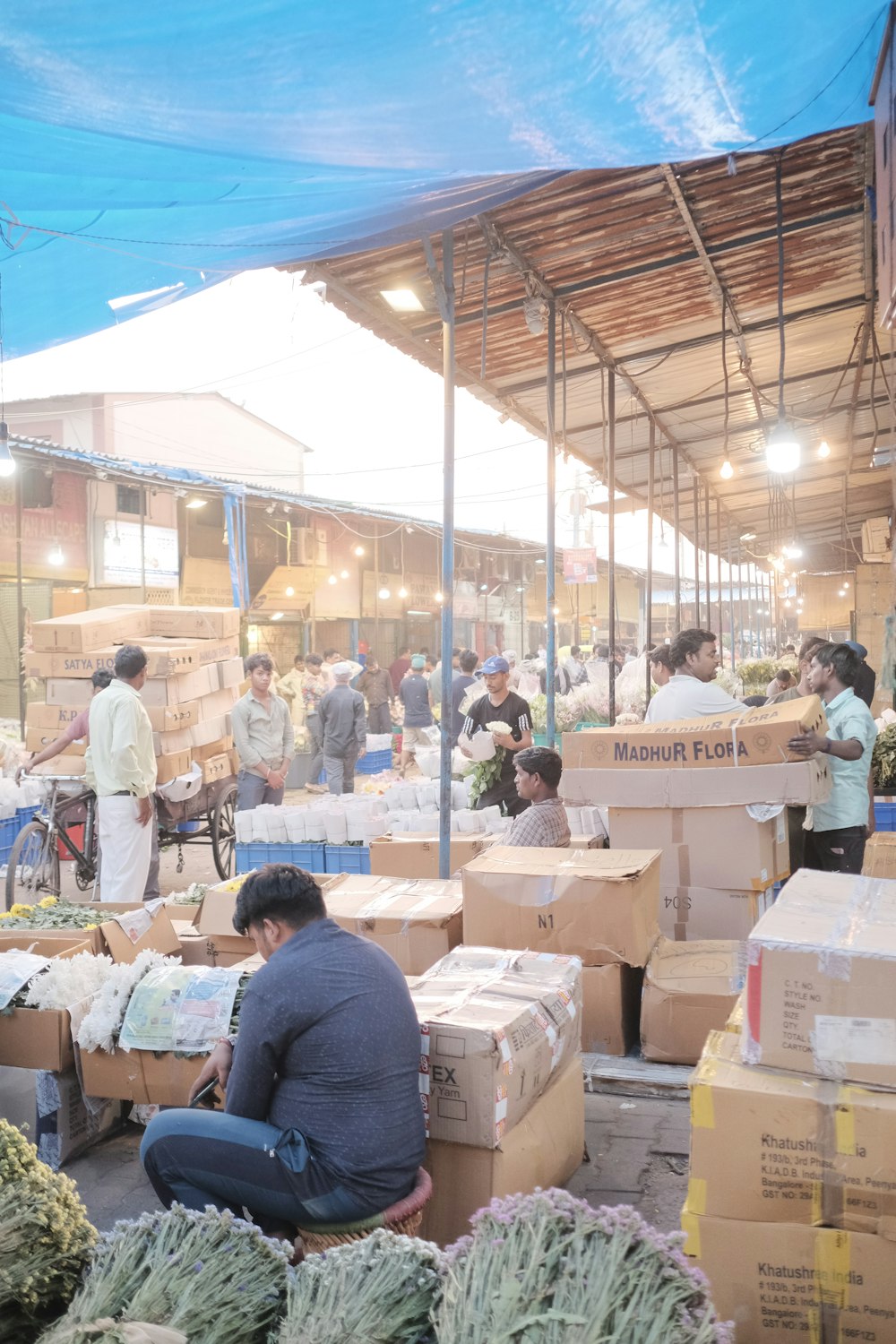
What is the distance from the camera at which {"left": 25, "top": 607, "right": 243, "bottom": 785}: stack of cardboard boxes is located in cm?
834

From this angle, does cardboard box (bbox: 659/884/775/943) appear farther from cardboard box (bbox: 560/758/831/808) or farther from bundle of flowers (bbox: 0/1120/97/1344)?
bundle of flowers (bbox: 0/1120/97/1344)

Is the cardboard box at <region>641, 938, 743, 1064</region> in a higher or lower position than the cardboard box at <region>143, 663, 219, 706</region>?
lower

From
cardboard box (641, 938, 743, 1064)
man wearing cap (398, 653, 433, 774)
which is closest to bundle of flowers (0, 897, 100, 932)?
cardboard box (641, 938, 743, 1064)

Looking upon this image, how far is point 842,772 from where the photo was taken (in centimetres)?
538

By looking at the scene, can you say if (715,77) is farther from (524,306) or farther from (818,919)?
(524,306)

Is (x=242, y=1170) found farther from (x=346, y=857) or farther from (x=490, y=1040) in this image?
(x=346, y=857)

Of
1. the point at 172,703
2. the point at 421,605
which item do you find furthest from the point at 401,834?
the point at 421,605

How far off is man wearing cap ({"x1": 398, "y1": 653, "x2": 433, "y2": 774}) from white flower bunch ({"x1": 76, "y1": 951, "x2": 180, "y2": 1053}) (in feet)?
36.5

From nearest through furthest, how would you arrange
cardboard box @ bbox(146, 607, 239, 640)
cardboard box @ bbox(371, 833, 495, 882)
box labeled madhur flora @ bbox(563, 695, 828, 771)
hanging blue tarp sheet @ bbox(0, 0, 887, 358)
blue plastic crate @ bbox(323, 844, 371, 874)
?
hanging blue tarp sheet @ bbox(0, 0, 887, 358) → box labeled madhur flora @ bbox(563, 695, 828, 771) → cardboard box @ bbox(371, 833, 495, 882) → blue plastic crate @ bbox(323, 844, 371, 874) → cardboard box @ bbox(146, 607, 239, 640)

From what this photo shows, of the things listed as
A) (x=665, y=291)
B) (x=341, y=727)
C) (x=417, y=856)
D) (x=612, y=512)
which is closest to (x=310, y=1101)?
(x=417, y=856)

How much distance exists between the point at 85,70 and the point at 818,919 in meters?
2.94

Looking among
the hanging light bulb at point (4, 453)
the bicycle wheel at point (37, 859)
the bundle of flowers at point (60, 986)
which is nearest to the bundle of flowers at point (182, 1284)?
the bundle of flowers at point (60, 986)

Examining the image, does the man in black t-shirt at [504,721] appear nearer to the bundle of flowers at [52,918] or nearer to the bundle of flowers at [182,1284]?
the bundle of flowers at [52,918]

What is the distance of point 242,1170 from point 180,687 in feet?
20.2
